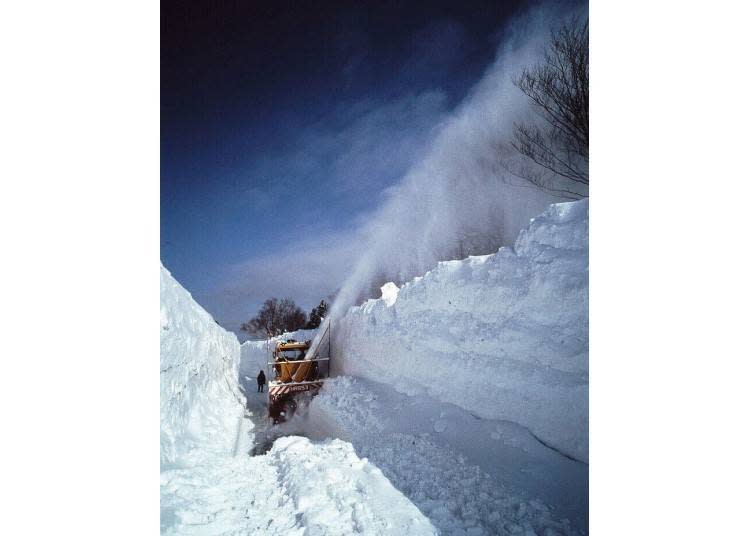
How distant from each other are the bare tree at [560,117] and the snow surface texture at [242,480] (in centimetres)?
166

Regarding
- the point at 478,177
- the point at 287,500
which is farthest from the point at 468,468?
the point at 478,177

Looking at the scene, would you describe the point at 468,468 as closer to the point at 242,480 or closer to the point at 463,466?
the point at 463,466

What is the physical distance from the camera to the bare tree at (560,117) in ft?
4.45

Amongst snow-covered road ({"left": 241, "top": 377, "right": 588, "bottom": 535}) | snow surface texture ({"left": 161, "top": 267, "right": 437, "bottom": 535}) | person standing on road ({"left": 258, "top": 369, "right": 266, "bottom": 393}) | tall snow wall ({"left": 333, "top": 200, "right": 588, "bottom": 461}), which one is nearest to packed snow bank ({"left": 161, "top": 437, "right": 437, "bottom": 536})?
snow surface texture ({"left": 161, "top": 267, "right": 437, "bottom": 535})

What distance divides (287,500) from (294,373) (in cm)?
328

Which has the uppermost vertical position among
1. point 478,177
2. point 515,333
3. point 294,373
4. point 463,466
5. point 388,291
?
point 478,177

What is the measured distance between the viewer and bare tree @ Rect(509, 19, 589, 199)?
1357mm

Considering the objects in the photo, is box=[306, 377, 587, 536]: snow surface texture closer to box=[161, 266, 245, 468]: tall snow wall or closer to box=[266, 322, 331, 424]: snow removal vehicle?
box=[161, 266, 245, 468]: tall snow wall

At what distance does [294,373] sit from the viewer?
182 inches

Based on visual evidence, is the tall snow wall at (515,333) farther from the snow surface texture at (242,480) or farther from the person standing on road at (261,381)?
the person standing on road at (261,381)

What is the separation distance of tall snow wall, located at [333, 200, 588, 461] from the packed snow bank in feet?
3.07

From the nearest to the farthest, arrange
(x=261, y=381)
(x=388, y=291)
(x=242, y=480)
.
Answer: (x=242, y=480) → (x=388, y=291) → (x=261, y=381)

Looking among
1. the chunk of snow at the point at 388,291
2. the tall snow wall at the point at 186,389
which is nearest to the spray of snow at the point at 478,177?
the tall snow wall at the point at 186,389

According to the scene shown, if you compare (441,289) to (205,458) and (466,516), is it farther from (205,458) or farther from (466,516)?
(205,458)
